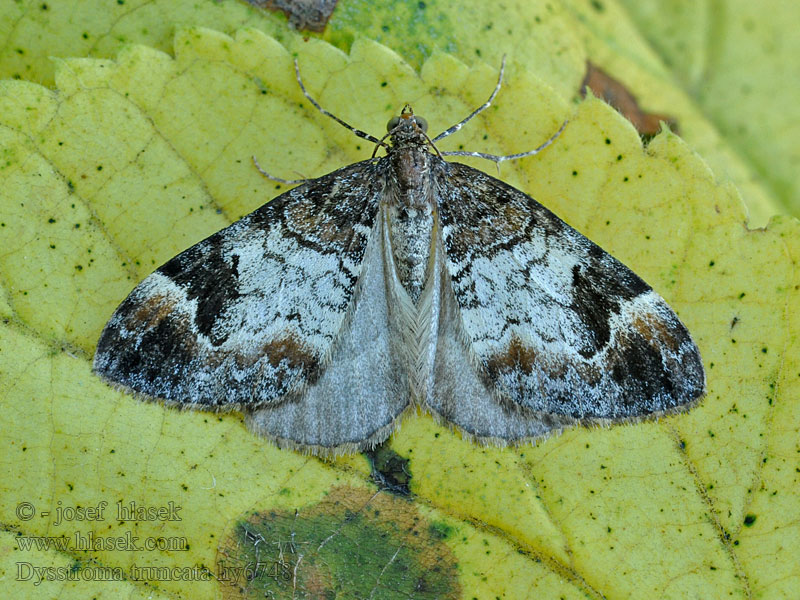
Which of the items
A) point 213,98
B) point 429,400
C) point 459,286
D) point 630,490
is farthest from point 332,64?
point 630,490

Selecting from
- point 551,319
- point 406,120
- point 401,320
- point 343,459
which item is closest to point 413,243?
point 401,320

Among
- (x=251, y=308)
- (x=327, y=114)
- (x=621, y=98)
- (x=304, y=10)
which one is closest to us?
(x=251, y=308)

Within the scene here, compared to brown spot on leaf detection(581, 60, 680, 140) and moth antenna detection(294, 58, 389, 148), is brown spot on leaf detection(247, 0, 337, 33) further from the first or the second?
brown spot on leaf detection(581, 60, 680, 140)

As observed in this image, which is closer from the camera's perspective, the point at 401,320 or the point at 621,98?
the point at 401,320

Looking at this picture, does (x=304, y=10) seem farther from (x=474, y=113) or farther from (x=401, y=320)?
(x=401, y=320)

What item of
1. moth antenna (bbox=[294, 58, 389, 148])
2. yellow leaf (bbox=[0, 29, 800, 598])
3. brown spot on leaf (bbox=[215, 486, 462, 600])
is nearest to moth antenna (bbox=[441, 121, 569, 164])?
yellow leaf (bbox=[0, 29, 800, 598])

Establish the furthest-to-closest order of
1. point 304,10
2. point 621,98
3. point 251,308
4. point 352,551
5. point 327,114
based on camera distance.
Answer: point 621,98, point 304,10, point 327,114, point 352,551, point 251,308

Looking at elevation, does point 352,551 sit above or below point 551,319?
below
